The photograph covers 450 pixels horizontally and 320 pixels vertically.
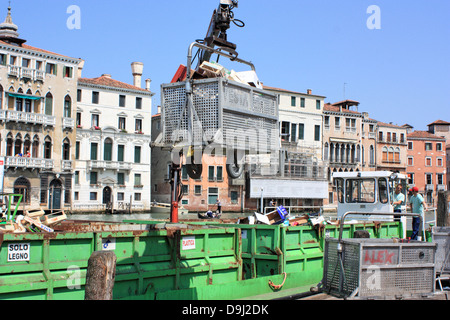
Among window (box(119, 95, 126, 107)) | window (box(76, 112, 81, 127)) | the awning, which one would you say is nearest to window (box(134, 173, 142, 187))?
window (box(119, 95, 126, 107))

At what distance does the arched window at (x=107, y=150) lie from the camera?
53.6 m

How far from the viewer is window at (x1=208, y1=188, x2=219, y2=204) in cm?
5828

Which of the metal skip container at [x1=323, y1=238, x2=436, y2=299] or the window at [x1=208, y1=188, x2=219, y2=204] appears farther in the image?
the window at [x1=208, y1=188, x2=219, y2=204]

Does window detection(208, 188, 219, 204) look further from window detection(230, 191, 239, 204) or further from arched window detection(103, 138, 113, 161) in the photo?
arched window detection(103, 138, 113, 161)

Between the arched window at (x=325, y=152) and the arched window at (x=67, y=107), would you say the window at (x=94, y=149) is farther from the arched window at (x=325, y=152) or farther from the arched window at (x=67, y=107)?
the arched window at (x=325, y=152)

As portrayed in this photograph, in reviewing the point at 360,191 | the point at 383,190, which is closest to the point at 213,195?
the point at 360,191

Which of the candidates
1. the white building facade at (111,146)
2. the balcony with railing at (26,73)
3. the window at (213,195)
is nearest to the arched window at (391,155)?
the window at (213,195)

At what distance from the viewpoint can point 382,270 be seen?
6977mm

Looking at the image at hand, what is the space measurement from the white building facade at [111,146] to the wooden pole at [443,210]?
41.4 meters

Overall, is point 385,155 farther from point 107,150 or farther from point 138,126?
point 107,150

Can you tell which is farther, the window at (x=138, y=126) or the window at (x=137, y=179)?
the window at (x=138, y=126)

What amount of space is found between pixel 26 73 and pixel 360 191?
40.2 m
